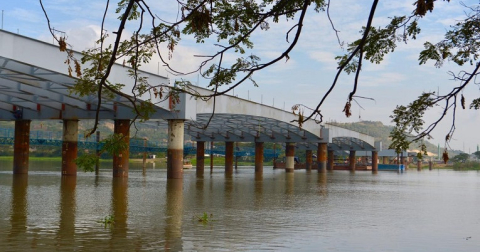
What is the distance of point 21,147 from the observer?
42625 millimetres

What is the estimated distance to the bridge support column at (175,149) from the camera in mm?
37197

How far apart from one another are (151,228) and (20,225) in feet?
9.59

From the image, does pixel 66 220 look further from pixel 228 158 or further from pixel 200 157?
pixel 228 158

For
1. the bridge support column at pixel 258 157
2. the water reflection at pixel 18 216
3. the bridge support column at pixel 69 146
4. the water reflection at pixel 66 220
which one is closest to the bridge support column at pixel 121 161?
the bridge support column at pixel 69 146

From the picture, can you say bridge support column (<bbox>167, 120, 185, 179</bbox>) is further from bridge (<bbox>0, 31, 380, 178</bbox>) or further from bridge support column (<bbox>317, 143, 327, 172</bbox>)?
bridge support column (<bbox>317, 143, 327, 172</bbox>)

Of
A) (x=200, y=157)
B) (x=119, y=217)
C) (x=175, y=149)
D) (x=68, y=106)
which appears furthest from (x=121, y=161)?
(x=200, y=157)

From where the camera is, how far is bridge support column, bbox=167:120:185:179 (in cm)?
3720

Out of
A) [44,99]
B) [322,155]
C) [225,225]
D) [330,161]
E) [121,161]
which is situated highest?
[44,99]

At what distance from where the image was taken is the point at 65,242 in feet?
37.8

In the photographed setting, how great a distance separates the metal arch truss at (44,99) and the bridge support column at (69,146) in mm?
672

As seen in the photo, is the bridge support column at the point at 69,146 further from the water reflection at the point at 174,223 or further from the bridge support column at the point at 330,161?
the bridge support column at the point at 330,161

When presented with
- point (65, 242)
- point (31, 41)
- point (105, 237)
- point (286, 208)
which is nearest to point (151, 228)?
point (105, 237)

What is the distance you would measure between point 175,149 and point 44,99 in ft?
28.5

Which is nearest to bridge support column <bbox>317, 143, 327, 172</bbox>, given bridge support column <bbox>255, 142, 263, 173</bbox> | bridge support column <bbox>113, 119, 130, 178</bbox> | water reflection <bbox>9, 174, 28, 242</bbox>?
bridge support column <bbox>255, 142, 263, 173</bbox>
